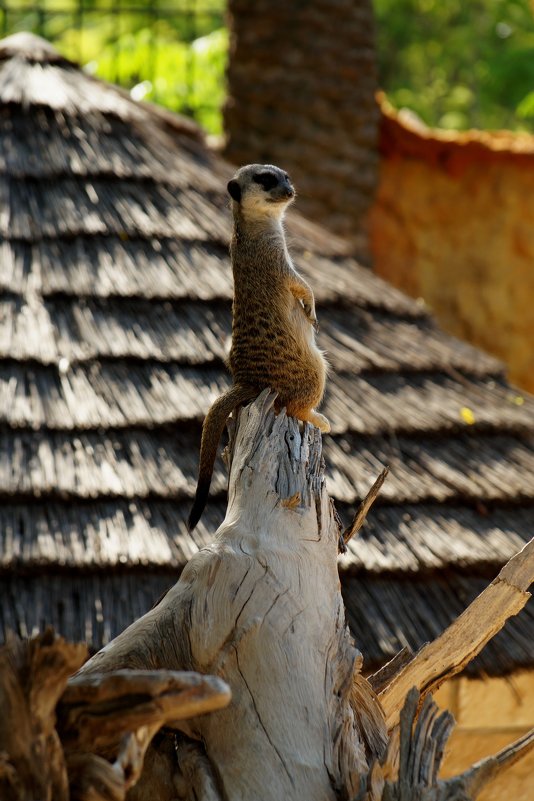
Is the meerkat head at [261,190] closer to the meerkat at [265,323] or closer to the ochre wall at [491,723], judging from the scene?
the meerkat at [265,323]

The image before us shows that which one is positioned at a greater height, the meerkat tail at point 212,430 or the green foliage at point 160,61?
the meerkat tail at point 212,430

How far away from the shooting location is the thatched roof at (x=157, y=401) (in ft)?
9.73

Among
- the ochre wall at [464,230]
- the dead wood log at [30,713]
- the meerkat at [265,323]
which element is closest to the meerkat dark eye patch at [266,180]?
the meerkat at [265,323]

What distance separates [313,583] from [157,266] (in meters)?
2.21

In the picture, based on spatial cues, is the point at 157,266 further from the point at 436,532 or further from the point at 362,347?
the point at 436,532

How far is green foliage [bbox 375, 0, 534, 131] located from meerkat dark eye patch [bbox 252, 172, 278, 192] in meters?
6.93

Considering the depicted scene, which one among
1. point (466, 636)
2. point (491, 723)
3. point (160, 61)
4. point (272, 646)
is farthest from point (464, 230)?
point (272, 646)

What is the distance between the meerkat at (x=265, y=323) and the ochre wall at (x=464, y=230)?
400 cm

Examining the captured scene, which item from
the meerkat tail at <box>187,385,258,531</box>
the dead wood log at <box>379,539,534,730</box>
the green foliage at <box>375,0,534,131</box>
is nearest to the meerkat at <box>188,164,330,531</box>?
the meerkat tail at <box>187,385,258,531</box>

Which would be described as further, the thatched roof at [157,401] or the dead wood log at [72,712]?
the thatched roof at [157,401]

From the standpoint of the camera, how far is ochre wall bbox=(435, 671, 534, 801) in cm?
345

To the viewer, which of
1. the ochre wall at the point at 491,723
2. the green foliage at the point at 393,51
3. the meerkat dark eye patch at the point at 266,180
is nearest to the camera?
the meerkat dark eye patch at the point at 266,180

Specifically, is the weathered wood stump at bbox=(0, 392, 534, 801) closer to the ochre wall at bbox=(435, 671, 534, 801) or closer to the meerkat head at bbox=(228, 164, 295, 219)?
the meerkat head at bbox=(228, 164, 295, 219)

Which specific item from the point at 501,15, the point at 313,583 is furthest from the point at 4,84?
the point at 501,15
